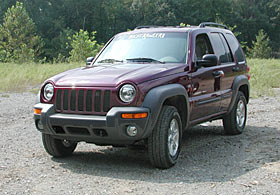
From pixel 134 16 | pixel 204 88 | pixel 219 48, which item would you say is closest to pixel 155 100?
pixel 204 88

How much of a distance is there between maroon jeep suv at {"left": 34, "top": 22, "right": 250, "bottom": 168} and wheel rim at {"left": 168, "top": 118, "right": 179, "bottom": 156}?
0.04 ft

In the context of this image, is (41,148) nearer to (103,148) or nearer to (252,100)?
(103,148)

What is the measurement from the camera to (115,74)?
18.9 feet

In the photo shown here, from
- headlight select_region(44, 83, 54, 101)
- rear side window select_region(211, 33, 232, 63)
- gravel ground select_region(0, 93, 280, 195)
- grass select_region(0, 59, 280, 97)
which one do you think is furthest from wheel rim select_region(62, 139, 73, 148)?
grass select_region(0, 59, 280, 97)

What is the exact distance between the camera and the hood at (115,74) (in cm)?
555

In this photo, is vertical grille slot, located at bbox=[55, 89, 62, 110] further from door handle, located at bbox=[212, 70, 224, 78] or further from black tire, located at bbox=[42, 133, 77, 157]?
door handle, located at bbox=[212, 70, 224, 78]

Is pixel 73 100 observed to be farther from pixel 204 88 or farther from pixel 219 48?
pixel 219 48

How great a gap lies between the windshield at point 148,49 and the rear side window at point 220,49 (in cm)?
91

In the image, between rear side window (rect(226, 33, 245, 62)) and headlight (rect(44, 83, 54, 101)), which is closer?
A: headlight (rect(44, 83, 54, 101))

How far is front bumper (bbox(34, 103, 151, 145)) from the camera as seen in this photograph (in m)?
5.32

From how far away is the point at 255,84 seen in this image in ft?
59.1

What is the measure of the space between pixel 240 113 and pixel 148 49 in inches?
106

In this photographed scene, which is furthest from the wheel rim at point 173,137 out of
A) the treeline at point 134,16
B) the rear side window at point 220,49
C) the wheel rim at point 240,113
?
the treeline at point 134,16

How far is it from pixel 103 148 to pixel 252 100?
25.1ft
